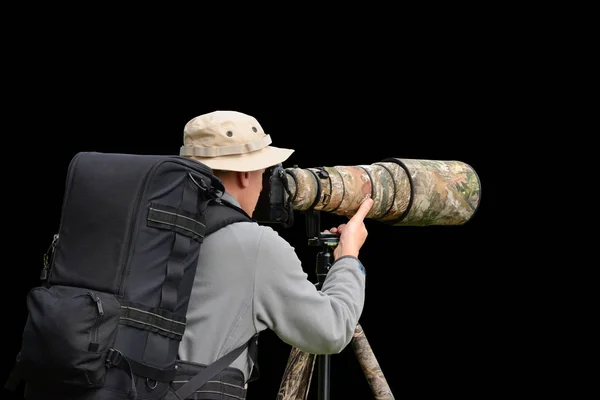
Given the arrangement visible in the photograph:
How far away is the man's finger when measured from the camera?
3.91 meters

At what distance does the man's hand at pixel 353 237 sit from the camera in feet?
11.8

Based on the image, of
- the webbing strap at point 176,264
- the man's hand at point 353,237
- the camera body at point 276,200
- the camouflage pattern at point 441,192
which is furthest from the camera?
the camouflage pattern at point 441,192

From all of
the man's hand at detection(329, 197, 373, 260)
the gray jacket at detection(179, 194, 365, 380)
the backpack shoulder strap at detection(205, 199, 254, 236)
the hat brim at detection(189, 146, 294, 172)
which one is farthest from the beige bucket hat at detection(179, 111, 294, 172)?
the man's hand at detection(329, 197, 373, 260)

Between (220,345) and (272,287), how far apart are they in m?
0.25

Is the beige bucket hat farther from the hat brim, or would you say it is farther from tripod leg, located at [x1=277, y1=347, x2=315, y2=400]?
tripod leg, located at [x1=277, y1=347, x2=315, y2=400]

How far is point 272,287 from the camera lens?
3.18 metres

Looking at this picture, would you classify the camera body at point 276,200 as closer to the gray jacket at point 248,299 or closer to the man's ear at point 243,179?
the man's ear at point 243,179

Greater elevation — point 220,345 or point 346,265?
point 346,265

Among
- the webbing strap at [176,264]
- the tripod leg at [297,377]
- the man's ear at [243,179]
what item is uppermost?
the man's ear at [243,179]

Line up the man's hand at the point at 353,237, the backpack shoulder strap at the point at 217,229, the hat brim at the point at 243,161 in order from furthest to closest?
the man's hand at the point at 353,237
the hat brim at the point at 243,161
the backpack shoulder strap at the point at 217,229

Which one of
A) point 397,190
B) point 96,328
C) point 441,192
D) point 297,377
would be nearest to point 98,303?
point 96,328

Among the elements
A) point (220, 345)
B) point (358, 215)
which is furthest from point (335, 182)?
point (220, 345)

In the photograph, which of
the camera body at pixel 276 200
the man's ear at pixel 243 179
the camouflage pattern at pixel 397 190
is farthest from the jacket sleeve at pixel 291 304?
the camouflage pattern at pixel 397 190

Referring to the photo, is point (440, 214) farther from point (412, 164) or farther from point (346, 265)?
point (346, 265)
